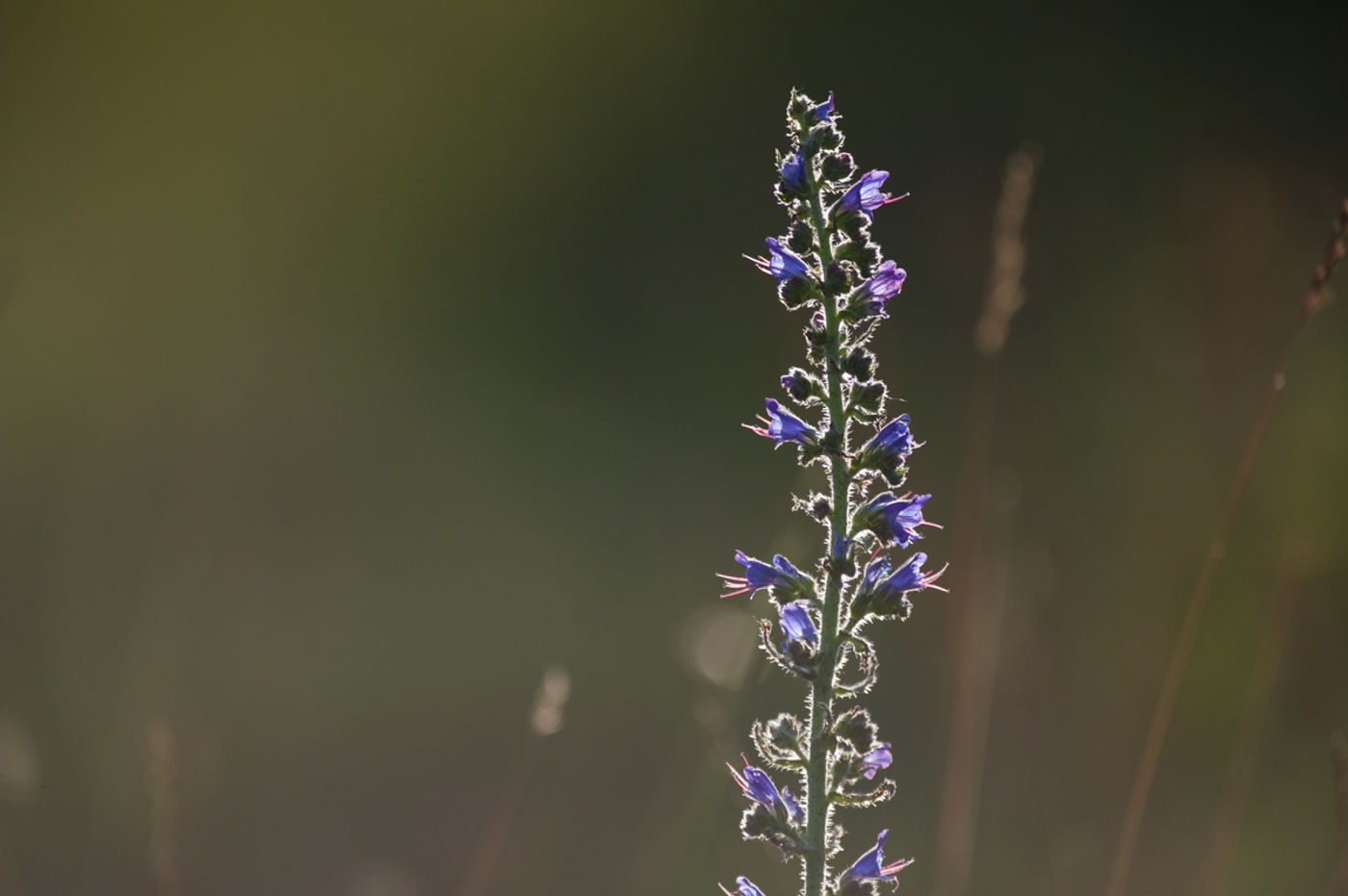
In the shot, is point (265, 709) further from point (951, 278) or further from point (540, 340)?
point (951, 278)

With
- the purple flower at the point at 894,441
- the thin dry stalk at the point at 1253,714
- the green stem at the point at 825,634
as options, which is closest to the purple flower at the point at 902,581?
the green stem at the point at 825,634

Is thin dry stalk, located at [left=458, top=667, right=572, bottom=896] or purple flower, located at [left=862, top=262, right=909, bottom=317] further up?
purple flower, located at [left=862, top=262, right=909, bottom=317]

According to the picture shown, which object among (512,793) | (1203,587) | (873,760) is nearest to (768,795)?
(873,760)

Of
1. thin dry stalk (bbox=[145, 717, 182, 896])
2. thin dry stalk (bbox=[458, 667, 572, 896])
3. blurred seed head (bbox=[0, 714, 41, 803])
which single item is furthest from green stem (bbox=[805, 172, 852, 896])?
blurred seed head (bbox=[0, 714, 41, 803])

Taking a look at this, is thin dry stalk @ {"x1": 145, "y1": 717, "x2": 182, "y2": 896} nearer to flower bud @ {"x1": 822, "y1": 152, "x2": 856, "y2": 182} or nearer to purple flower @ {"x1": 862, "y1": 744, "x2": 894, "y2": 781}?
purple flower @ {"x1": 862, "y1": 744, "x2": 894, "y2": 781}

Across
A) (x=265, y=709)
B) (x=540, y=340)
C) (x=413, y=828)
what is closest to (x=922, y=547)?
(x=413, y=828)

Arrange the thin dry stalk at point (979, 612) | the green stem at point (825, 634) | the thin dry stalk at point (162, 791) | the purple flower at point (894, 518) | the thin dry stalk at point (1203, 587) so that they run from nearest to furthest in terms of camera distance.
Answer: the green stem at point (825, 634), the purple flower at point (894, 518), the thin dry stalk at point (162, 791), the thin dry stalk at point (1203, 587), the thin dry stalk at point (979, 612)

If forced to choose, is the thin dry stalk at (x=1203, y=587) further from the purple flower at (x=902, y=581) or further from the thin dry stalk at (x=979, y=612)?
the purple flower at (x=902, y=581)
